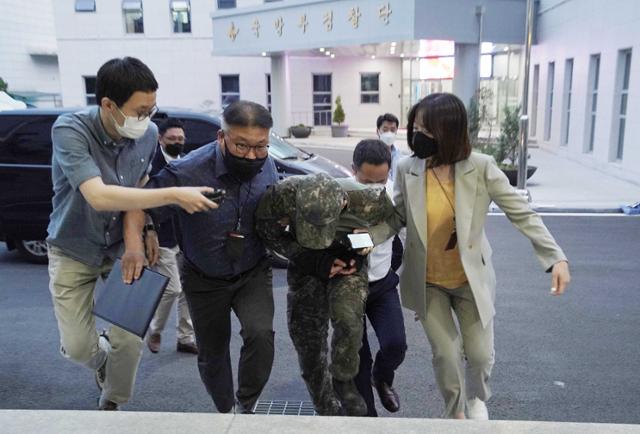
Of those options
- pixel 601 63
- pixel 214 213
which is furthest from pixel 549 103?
pixel 214 213

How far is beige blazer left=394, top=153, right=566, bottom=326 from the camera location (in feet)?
9.34

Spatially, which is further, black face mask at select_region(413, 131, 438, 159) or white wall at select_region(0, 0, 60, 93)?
white wall at select_region(0, 0, 60, 93)

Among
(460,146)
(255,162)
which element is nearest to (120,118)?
(255,162)

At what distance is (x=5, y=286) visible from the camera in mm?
6367

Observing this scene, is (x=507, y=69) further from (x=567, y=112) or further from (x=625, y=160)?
(x=625, y=160)

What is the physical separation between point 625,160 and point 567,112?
17.1 ft

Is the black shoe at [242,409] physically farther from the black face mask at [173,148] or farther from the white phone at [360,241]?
the black face mask at [173,148]

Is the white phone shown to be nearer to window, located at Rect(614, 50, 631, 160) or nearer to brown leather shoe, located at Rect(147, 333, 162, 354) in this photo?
brown leather shoe, located at Rect(147, 333, 162, 354)

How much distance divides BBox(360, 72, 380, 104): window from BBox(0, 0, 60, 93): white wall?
25724 mm

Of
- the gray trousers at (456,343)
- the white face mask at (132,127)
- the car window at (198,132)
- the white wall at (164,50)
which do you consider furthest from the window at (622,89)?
the white wall at (164,50)

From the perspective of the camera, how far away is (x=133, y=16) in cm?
2778

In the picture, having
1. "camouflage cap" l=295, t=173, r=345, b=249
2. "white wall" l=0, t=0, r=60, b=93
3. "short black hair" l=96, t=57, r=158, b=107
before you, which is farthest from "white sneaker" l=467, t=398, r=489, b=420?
"white wall" l=0, t=0, r=60, b=93

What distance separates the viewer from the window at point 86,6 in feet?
90.8

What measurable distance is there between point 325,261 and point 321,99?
87.0ft
